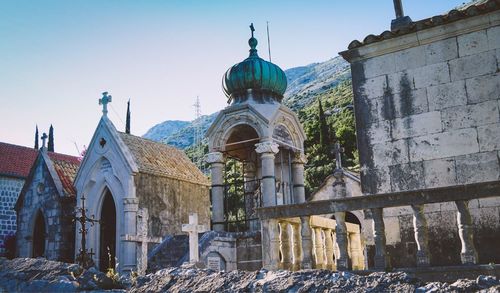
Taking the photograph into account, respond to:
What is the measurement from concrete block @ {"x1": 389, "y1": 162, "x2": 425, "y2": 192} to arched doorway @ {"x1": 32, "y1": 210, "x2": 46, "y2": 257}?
760 inches

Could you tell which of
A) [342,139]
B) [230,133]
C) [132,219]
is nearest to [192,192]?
[132,219]

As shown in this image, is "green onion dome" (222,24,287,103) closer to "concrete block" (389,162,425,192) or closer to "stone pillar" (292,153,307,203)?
"stone pillar" (292,153,307,203)

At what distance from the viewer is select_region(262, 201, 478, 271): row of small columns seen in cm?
593

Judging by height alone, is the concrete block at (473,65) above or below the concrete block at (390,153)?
above

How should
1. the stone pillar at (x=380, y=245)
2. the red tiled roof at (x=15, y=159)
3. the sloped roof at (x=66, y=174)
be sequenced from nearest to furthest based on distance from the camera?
the stone pillar at (x=380, y=245)
the sloped roof at (x=66, y=174)
the red tiled roof at (x=15, y=159)

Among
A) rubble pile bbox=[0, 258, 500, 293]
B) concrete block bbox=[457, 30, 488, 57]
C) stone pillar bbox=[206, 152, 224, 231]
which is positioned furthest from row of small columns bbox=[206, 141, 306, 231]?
rubble pile bbox=[0, 258, 500, 293]

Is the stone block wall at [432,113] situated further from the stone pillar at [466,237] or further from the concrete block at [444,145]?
the stone pillar at [466,237]

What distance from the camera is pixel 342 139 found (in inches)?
1841

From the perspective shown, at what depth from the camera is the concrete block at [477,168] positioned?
7375 mm

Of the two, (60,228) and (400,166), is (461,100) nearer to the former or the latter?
(400,166)

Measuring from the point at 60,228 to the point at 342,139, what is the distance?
2953 centimetres

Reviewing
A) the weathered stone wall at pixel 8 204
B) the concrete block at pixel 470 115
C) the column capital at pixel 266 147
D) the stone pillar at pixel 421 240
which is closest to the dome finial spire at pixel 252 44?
the column capital at pixel 266 147

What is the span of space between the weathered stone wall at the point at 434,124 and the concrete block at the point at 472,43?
1cm

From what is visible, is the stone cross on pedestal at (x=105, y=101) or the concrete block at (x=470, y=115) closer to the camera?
the concrete block at (x=470, y=115)
